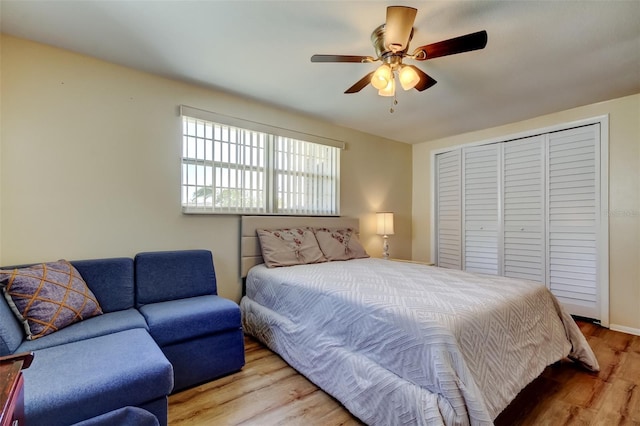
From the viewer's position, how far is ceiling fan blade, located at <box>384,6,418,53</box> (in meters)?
1.50

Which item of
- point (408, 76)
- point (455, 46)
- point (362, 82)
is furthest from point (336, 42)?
point (455, 46)

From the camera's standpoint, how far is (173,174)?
8.79ft

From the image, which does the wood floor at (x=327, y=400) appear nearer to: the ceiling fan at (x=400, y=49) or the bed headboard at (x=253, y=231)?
the bed headboard at (x=253, y=231)

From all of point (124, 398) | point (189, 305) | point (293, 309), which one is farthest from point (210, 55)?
point (124, 398)

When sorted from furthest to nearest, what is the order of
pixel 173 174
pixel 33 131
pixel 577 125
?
pixel 577 125, pixel 173 174, pixel 33 131

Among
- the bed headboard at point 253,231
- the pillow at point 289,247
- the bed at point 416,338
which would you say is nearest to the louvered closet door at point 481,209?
the bed at point 416,338

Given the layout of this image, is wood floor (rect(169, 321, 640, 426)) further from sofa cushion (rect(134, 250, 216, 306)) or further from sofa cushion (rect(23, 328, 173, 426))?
sofa cushion (rect(134, 250, 216, 306))

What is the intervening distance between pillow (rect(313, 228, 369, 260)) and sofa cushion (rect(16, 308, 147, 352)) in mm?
1863

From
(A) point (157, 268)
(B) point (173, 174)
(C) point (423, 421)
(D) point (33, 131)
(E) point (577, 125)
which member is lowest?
(C) point (423, 421)

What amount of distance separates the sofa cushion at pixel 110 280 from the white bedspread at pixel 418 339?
1.08 metres

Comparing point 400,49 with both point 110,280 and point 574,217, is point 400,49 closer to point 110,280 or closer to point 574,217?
point 110,280

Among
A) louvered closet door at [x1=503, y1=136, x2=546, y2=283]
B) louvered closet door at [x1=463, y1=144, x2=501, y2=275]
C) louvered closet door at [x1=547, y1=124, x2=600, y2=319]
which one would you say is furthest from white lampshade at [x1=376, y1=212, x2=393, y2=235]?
louvered closet door at [x1=547, y1=124, x2=600, y2=319]

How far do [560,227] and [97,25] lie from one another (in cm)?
470

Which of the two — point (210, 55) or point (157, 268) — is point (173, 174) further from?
point (210, 55)
